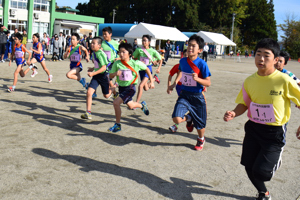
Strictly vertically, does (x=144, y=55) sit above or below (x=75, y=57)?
above

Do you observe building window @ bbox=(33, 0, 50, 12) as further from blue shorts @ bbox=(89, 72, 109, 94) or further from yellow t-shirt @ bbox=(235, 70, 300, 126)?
yellow t-shirt @ bbox=(235, 70, 300, 126)

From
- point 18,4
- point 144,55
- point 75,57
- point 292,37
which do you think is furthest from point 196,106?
point 292,37

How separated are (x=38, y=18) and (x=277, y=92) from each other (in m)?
44.2

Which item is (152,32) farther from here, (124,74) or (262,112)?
(262,112)

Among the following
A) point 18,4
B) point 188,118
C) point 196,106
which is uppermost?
point 18,4

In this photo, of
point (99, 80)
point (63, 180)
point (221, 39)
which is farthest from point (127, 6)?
point (63, 180)

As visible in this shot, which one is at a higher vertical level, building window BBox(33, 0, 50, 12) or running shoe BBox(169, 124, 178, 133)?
building window BBox(33, 0, 50, 12)

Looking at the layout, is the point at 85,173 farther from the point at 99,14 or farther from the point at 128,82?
the point at 99,14

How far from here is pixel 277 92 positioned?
133 inches

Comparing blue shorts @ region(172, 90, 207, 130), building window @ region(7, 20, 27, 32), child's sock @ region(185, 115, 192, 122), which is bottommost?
child's sock @ region(185, 115, 192, 122)

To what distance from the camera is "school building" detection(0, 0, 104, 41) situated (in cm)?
4050

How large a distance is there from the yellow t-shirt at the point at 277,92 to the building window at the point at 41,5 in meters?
45.5

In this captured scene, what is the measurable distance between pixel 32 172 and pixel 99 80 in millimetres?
3862

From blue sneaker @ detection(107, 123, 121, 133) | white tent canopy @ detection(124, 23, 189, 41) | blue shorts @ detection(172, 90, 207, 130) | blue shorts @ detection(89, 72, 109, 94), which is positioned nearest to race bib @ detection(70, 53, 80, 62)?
blue shorts @ detection(89, 72, 109, 94)
